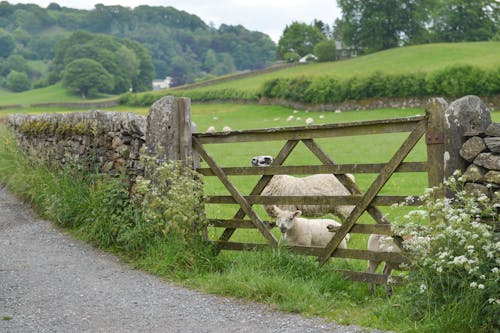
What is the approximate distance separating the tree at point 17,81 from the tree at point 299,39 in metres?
59.3

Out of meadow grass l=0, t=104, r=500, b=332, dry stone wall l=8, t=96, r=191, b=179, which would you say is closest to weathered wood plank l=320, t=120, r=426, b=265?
meadow grass l=0, t=104, r=500, b=332

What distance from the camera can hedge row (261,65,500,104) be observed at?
148ft

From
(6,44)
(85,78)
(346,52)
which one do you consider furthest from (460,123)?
(6,44)

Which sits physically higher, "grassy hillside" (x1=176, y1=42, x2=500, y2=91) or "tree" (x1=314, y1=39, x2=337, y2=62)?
"tree" (x1=314, y1=39, x2=337, y2=62)

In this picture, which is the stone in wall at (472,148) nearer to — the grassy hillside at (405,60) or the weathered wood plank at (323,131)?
the weathered wood plank at (323,131)

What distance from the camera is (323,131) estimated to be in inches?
272

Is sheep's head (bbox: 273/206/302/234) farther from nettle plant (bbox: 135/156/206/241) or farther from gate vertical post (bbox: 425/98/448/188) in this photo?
gate vertical post (bbox: 425/98/448/188)

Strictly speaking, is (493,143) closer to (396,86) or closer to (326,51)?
(396,86)

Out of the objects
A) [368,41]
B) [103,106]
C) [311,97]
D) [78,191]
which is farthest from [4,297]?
[368,41]

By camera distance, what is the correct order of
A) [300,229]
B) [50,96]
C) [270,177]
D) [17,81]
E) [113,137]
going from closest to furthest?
[270,177], [300,229], [113,137], [50,96], [17,81]

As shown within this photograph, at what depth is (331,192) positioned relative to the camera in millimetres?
11414

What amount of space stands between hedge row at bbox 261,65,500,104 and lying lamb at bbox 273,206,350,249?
3936cm

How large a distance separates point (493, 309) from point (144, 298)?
11.5 feet

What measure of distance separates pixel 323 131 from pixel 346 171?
0.56 metres
